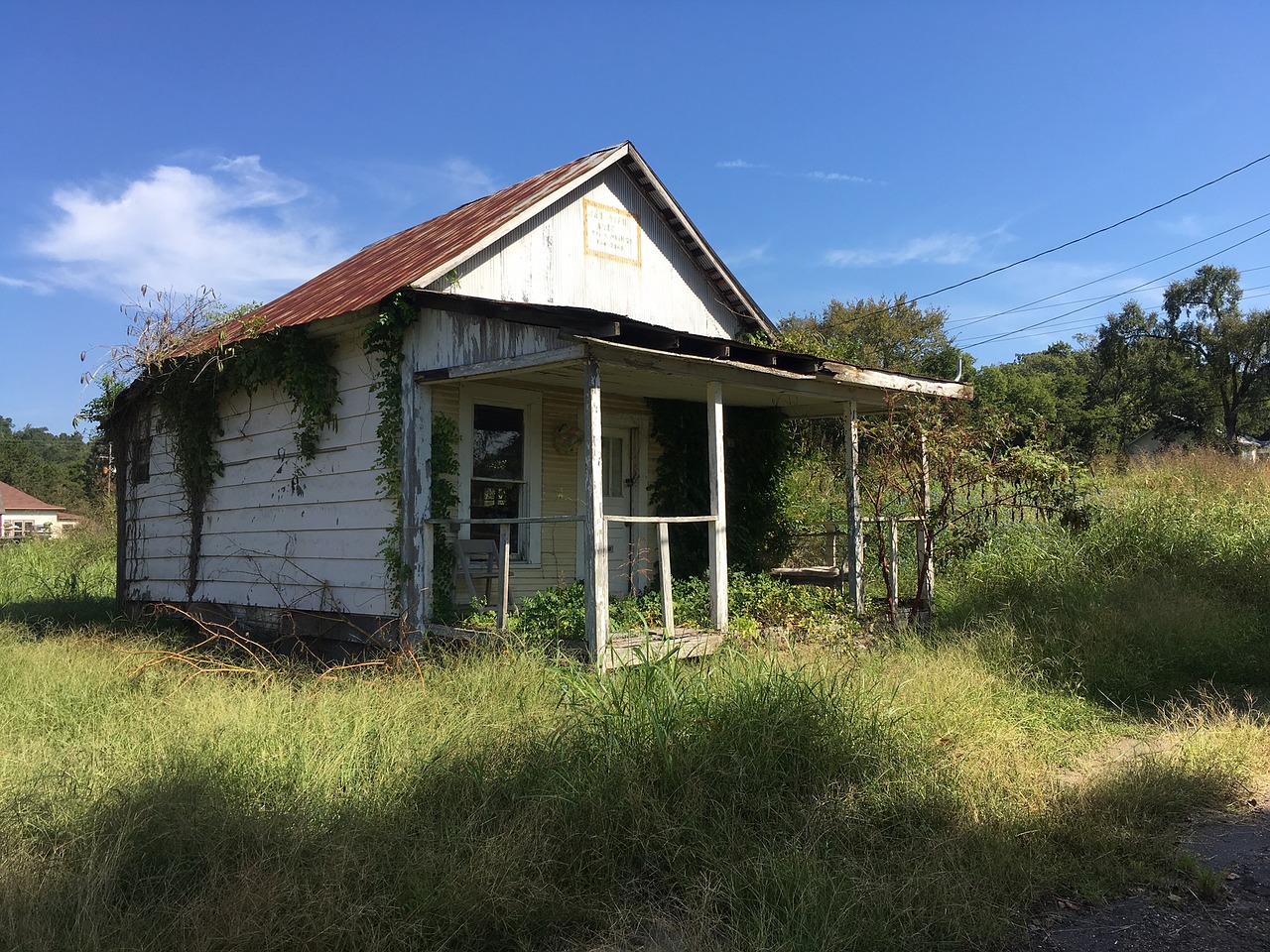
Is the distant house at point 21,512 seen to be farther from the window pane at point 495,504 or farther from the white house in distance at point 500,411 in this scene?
the window pane at point 495,504

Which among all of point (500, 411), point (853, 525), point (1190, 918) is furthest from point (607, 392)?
point (1190, 918)

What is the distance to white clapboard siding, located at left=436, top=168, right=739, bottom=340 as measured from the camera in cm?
1012

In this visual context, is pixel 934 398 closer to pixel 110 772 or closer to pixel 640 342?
pixel 640 342

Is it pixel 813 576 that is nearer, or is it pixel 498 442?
pixel 498 442

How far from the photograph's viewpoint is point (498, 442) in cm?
960

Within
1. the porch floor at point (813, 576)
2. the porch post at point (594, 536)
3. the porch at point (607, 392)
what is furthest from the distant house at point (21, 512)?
the porch post at point (594, 536)

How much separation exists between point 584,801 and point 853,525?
625 cm

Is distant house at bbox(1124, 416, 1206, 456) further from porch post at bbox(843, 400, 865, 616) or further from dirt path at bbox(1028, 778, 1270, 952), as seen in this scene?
dirt path at bbox(1028, 778, 1270, 952)

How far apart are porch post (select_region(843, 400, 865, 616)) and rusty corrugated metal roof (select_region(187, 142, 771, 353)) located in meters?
3.48

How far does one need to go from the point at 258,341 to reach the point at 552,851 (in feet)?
23.9

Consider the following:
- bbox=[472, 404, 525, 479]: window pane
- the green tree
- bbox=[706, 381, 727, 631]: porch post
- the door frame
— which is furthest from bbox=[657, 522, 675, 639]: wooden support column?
the green tree

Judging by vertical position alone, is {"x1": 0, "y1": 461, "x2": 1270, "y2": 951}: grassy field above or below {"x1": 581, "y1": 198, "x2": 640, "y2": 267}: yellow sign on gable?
below

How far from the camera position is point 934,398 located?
10.2m

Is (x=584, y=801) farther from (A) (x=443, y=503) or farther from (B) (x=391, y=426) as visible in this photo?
(B) (x=391, y=426)
